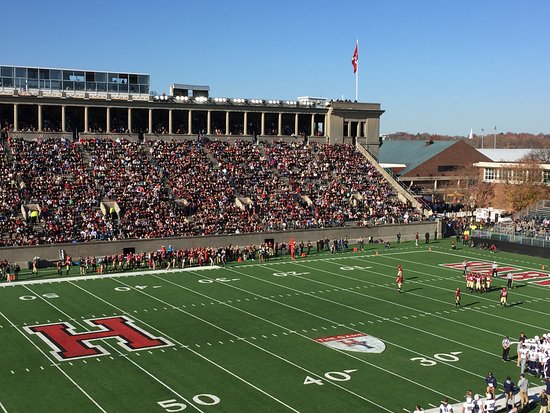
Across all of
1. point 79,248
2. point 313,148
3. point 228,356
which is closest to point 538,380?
point 228,356

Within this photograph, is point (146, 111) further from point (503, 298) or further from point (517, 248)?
point (503, 298)

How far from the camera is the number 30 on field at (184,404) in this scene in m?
19.3

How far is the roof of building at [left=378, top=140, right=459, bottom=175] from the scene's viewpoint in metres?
81.9

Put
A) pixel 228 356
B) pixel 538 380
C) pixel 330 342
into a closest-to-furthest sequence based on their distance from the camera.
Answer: pixel 538 380 < pixel 228 356 < pixel 330 342

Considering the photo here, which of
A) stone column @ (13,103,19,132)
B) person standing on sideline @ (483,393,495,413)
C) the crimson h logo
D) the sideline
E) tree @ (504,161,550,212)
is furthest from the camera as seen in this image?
tree @ (504,161,550,212)

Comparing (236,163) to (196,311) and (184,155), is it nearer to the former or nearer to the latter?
(184,155)

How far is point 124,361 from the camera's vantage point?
23.5 meters

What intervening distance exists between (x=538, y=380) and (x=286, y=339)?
8540mm

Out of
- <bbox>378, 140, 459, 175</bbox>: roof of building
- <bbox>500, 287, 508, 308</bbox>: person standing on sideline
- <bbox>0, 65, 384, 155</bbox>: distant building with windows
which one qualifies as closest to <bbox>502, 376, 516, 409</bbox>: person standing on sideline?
<bbox>500, 287, 508, 308</bbox>: person standing on sideline

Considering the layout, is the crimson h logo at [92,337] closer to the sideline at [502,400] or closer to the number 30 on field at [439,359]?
the number 30 on field at [439,359]

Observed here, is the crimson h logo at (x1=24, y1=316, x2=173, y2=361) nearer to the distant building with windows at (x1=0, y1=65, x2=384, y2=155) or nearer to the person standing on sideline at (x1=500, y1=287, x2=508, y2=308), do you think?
the person standing on sideline at (x1=500, y1=287, x2=508, y2=308)

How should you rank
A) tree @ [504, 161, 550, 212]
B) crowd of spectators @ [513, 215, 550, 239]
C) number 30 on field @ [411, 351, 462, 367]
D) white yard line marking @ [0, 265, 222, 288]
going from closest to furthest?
number 30 on field @ [411, 351, 462, 367] < white yard line marking @ [0, 265, 222, 288] < crowd of spectators @ [513, 215, 550, 239] < tree @ [504, 161, 550, 212]

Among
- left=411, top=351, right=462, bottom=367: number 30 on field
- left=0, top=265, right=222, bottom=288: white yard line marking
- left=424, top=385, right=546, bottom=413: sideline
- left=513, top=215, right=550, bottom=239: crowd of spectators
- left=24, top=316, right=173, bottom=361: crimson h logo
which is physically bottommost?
left=424, top=385, right=546, bottom=413: sideline

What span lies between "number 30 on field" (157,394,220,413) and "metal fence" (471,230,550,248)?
111ft
